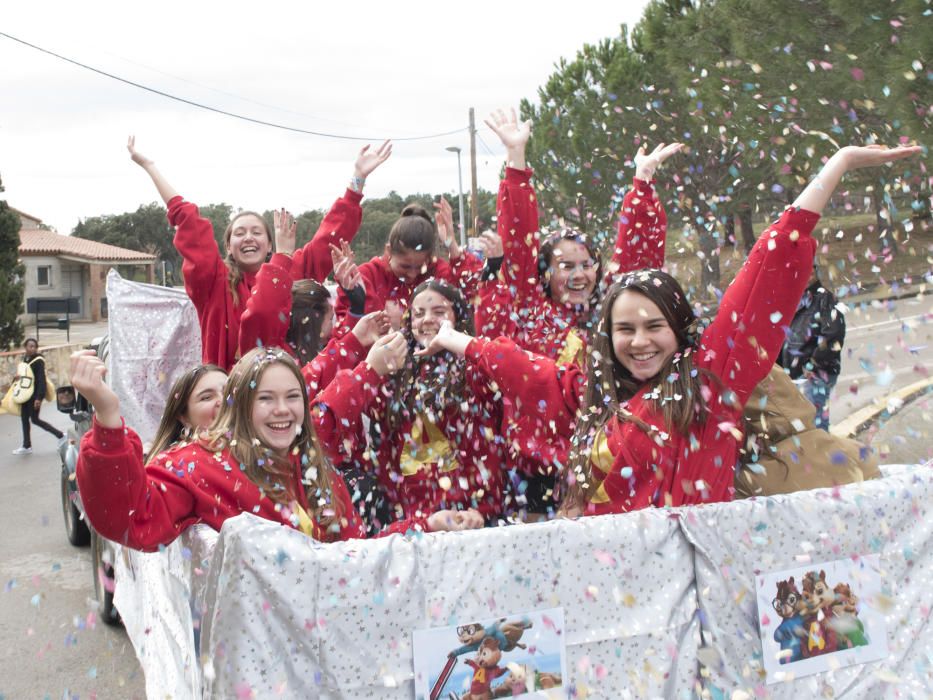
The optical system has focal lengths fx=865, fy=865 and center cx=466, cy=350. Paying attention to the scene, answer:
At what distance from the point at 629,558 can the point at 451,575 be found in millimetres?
475

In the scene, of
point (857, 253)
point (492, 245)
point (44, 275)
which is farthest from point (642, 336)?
point (44, 275)

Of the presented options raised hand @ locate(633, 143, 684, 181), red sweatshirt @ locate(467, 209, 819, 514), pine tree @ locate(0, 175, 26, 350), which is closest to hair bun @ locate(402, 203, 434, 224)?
raised hand @ locate(633, 143, 684, 181)

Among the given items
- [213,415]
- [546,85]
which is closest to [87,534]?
[213,415]

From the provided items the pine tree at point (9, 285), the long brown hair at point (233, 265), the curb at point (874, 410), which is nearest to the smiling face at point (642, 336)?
the long brown hair at point (233, 265)

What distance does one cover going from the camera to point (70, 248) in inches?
1919

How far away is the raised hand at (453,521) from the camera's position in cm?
288

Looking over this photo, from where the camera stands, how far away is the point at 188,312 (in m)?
6.02

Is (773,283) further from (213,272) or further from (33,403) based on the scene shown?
(33,403)

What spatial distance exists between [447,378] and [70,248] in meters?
50.6

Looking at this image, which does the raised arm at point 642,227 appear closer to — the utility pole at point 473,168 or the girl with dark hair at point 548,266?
the girl with dark hair at point 548,266

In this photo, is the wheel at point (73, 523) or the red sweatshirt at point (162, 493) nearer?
the red sweatshirt at point (162, 493)

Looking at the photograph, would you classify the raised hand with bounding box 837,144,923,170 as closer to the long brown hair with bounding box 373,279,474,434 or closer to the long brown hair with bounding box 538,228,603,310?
the long brown hair with bounding box 538,228,603,310

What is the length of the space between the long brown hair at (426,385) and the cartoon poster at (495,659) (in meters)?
1.65

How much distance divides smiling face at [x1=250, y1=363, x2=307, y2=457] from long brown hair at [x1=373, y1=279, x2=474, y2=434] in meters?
0.80
